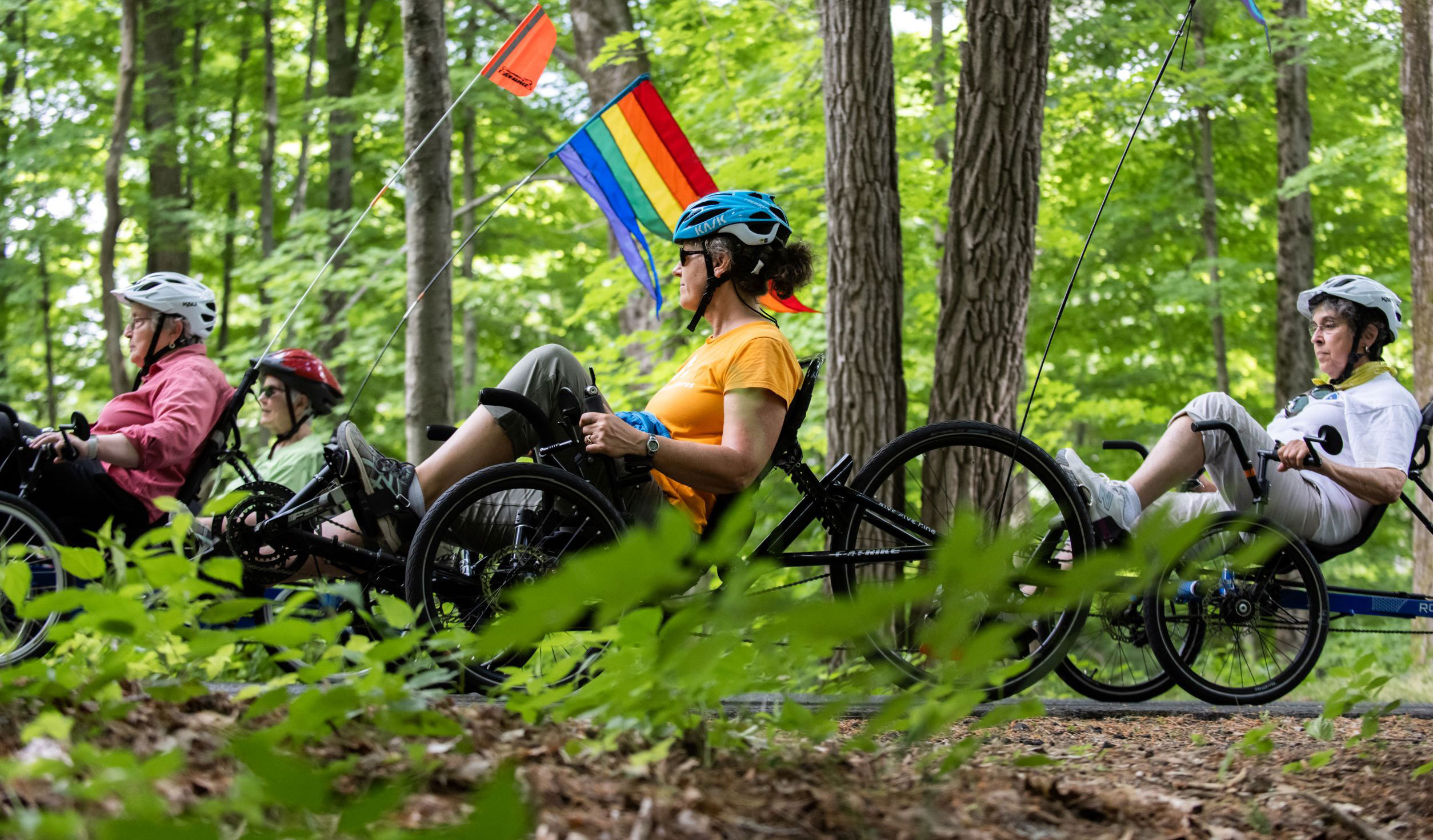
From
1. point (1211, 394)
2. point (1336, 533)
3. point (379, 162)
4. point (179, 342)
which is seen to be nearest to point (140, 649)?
point (179, 342)

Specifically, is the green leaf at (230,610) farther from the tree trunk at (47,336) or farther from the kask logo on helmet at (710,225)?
the tree trunk at (47,336)

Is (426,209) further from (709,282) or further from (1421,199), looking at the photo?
(1421,199)

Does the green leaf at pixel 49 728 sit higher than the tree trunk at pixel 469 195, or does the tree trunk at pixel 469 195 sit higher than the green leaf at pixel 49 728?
the tree trunk at pixel 469 195

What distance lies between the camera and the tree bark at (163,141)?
12594 mm

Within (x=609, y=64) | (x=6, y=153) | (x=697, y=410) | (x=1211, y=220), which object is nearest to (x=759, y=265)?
(x=697, y=410)

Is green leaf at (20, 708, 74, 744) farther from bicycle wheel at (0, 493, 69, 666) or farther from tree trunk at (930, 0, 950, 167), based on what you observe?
tree trunk at (930, 0, 950, 167)

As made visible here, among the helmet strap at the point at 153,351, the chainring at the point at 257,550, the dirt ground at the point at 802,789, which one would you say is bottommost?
the dirt ground at the point at 802,789

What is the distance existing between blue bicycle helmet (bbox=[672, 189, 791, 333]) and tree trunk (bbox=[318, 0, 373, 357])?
8.08 metres

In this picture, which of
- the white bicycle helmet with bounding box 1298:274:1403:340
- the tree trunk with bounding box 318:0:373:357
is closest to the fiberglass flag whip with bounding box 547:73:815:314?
the white bicycle helmet with bounding box 1298:274:1403:340

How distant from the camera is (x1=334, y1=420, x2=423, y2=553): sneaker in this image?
11.2ft

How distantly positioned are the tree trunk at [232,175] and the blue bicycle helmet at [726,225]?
11.4 meters

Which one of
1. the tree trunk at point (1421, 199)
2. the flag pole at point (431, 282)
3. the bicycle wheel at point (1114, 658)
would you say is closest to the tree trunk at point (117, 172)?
the flag pole at point (431, 282)

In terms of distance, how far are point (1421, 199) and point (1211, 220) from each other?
5638 mm

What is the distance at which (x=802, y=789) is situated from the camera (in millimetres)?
1855
